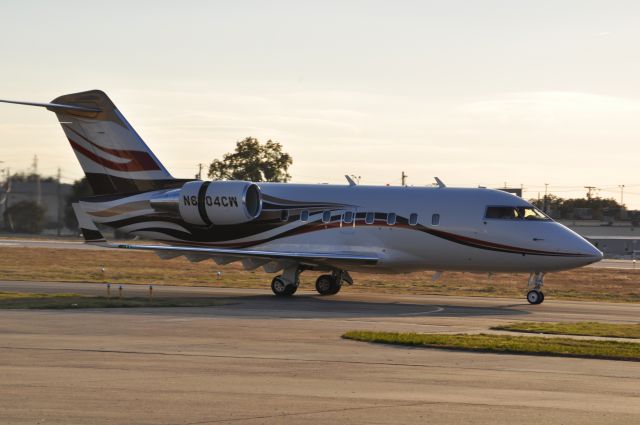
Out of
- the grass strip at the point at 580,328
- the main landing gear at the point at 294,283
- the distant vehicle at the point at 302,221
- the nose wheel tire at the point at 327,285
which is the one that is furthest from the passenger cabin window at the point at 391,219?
the grass strip at the point at 580,328

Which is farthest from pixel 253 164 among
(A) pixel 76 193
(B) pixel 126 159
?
(B) pixel 126 159

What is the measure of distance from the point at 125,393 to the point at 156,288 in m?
23.3

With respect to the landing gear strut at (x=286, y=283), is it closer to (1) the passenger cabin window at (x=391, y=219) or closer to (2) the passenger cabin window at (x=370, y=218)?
(2) the passenger cabin window at (x=370, y=218)

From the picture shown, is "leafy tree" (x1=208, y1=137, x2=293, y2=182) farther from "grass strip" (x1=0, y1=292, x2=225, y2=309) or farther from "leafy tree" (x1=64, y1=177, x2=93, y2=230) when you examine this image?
"grass strip" (x1=0, y1=292, x2=225, y2=309)

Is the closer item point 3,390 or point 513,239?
point 3,390

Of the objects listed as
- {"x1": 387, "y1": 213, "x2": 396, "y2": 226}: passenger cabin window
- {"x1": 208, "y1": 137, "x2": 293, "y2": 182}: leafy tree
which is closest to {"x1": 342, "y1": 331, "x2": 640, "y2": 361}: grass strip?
{"x1": 387, "y1": 213, "x2": 396, "y2": 226}: passenger cabin window

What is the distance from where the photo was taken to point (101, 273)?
149ft

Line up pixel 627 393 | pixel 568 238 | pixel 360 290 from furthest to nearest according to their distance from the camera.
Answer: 1. pixel 360 290
2. pixel 568 238
3. pixel 627 393

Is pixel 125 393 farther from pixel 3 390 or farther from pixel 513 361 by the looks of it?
pixel 513 361

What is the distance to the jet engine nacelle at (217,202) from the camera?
36250mm

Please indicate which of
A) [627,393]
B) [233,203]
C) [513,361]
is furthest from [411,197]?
[627,393]

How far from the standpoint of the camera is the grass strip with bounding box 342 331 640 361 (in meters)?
19.5

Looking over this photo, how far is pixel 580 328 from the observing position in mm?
24281

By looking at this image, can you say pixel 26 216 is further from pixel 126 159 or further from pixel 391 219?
pixel 391 219
